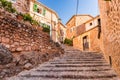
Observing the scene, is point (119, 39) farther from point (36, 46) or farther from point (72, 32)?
point (72, 32)

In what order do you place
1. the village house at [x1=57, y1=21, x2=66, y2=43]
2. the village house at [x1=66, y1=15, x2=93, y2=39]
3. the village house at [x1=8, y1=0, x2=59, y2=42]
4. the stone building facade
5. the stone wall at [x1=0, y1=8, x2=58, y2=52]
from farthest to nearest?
the village house at [x1=66, y1=15, x2=93, y2=39]
the village house at [x1=57, y1=21, x2=66, y2=43]
the village house at [x1=8, y1=0, x2=59, y2=42]
the stone wall at [x1=0, y1=8, x2=58, y2=52]
the stone building facade

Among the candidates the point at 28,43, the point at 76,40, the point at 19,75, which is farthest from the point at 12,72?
the point at 76,40

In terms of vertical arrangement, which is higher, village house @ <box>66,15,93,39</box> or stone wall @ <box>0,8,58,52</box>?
village house @ <box>66,15,93,39</box>

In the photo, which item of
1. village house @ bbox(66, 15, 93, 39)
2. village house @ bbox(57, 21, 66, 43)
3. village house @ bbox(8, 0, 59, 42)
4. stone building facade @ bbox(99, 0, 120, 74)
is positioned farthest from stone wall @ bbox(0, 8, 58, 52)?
village house @ bbox(66, 15, 93, 39)

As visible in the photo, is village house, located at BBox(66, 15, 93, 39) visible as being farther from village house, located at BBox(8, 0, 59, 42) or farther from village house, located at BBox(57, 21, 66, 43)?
village house, located at BBox(8, 0, 59, 42)

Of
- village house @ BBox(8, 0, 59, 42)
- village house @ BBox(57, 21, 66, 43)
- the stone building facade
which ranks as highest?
village house @ BBox(8, 0, 59, 42)

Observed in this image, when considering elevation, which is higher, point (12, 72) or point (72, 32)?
point (72, 32)

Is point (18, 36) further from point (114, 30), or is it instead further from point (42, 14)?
point (42, 14)

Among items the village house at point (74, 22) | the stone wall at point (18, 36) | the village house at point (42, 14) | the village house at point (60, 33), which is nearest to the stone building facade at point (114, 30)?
the stone wall at point (18, 36)

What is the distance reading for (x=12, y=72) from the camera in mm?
3889

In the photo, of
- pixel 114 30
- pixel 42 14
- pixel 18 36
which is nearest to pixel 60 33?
pixel 42 14

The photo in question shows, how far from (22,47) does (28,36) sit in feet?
1.88

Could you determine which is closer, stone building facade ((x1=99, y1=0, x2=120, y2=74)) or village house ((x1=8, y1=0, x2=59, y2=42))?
stone building facade ((x1=99, y1=0, x2=120, y2=74))

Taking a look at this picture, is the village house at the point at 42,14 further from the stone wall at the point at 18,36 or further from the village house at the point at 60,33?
the stone wall at the point at 18,36
